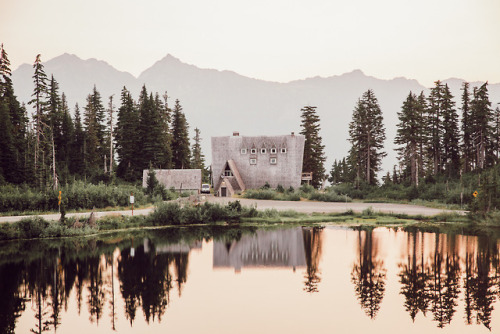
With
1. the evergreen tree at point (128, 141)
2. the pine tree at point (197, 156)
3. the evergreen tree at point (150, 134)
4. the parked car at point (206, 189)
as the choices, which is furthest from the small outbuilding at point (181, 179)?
the pine tree at point (197, 156)

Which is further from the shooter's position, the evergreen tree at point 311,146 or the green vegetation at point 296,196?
the evergreen tree at point 311,146

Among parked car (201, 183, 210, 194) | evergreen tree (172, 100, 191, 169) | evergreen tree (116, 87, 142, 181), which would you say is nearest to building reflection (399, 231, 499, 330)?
parked car (201, 183, 210, 194)

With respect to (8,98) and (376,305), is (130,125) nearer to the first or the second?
(8,98)

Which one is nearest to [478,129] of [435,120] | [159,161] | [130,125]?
[435,120]

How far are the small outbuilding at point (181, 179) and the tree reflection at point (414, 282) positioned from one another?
4059 centimetres

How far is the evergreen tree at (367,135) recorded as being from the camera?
70594 millimetres

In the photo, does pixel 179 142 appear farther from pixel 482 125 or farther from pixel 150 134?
pixel 482 125

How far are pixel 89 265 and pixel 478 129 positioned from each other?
5918 centimetres

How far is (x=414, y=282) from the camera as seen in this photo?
1964cm

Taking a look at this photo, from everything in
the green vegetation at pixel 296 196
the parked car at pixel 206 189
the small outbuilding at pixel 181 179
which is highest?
the small outbuilding at pixel 181 179

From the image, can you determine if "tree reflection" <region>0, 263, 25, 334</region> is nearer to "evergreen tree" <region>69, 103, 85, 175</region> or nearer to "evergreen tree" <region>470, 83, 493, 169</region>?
"evergreen tree" <region>69, 103, 85, 175</region>

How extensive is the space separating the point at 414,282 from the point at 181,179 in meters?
47.6

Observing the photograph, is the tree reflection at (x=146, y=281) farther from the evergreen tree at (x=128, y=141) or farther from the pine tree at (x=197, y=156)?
the pine tree at (x=197, y=156)

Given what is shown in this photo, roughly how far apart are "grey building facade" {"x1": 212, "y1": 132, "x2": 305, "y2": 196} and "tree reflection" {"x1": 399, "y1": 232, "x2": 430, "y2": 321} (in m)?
41.7
